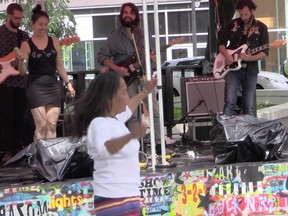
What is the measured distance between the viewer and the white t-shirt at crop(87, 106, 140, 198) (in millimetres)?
3320

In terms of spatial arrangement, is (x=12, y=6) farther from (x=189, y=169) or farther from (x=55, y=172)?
(x=189, y=169)

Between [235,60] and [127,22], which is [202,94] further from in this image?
[127,22]

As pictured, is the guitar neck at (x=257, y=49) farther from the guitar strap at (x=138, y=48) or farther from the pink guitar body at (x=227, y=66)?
the guitar strap at (x=138, y=48)

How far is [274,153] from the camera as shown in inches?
231

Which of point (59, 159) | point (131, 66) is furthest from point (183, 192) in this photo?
point (131, 66)

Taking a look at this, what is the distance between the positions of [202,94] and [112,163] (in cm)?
476

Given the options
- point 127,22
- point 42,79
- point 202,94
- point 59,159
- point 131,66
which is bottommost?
point 59,159

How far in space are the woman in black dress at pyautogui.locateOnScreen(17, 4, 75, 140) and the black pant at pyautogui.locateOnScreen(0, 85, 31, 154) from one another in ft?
2.52

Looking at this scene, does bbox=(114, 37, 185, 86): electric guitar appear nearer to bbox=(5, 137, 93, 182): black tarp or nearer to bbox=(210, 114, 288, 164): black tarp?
bbox=(210, 114, 288, 164): black tarp

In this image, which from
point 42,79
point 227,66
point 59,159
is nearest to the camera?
point 59,159

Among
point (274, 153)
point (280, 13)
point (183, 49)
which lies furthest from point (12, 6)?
point (183, 49)

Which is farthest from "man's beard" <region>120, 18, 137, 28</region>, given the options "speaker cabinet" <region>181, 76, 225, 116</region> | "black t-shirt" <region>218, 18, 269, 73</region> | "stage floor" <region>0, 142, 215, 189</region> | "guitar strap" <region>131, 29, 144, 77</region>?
"speaker cabinet" <region>181, 76, 225, 116</region>

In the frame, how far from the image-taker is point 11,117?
22.3 ft

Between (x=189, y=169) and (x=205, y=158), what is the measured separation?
33.0 inches
